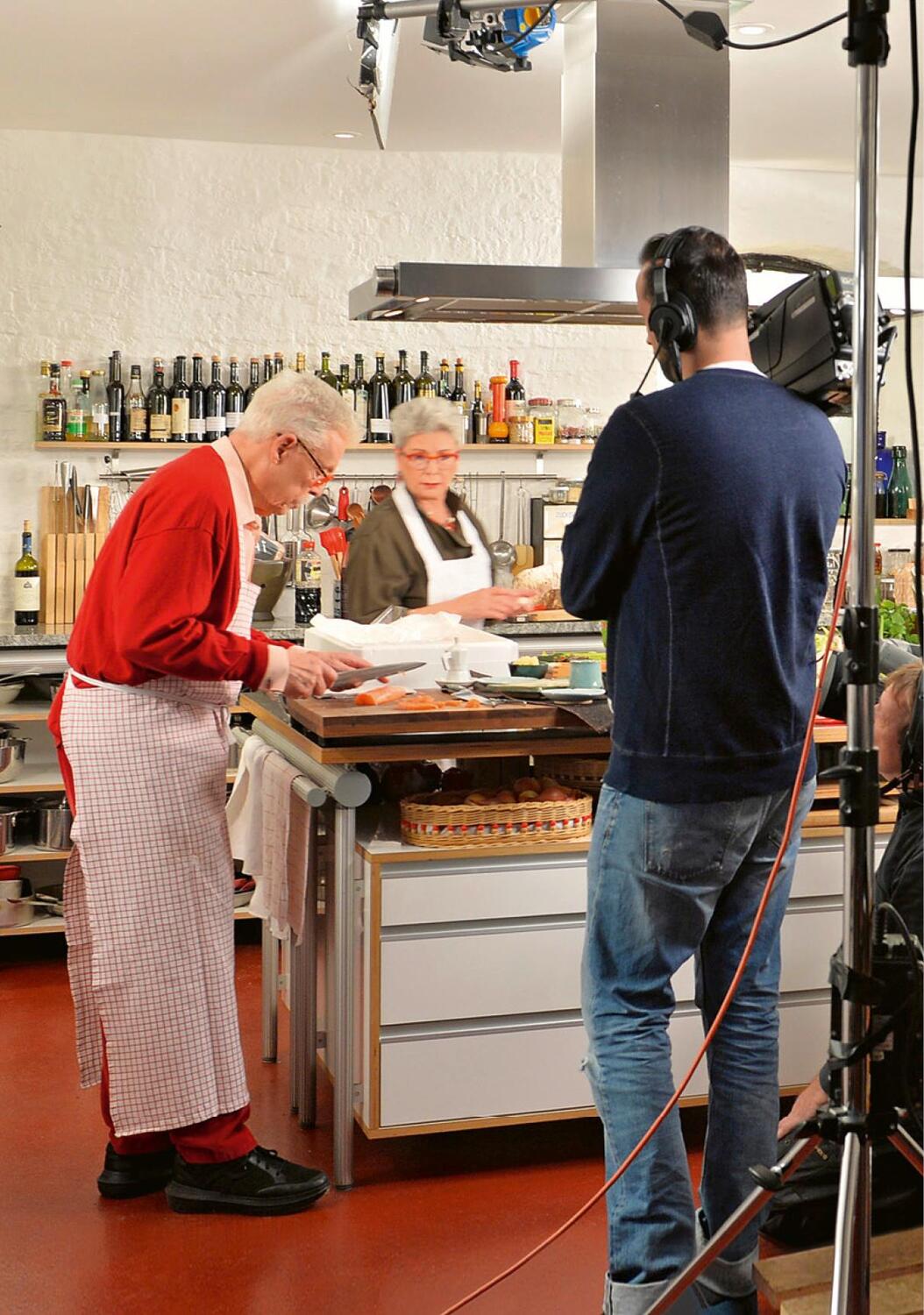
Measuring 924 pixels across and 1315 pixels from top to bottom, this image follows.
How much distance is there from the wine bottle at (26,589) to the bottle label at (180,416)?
73 cm

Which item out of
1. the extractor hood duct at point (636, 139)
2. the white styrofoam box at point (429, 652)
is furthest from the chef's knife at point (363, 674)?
the extractor hood duct at point (636, 139)

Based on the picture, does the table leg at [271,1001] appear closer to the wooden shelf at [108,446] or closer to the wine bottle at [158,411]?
the wooden shelf at [108,446]

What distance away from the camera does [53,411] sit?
5.87 meters

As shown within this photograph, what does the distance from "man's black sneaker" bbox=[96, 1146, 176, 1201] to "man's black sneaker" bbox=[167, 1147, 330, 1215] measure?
77mm

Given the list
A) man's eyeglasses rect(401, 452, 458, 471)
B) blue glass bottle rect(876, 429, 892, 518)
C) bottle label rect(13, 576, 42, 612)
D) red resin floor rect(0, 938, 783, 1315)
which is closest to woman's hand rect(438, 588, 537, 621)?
man's eyeglasses rect(401, 452, 458, 471)

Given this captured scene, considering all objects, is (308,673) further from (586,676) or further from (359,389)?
(359,389)

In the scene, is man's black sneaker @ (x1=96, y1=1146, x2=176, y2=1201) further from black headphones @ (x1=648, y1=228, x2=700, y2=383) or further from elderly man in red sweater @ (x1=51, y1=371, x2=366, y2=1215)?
black headphones @ (x1=648, y1=228, x2=700, y2=383)

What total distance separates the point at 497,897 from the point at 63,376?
377 centimetres

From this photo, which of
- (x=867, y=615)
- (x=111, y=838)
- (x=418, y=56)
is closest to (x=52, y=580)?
(x=418, y=56)

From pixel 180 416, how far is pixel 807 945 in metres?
3.71

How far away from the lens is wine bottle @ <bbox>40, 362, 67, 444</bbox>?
19.2ft

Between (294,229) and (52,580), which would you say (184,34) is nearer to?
(294,229)

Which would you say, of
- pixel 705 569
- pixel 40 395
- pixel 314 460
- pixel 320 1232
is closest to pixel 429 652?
pixel 314 460

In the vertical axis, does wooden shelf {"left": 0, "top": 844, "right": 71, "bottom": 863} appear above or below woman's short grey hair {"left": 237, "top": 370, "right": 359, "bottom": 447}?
below
